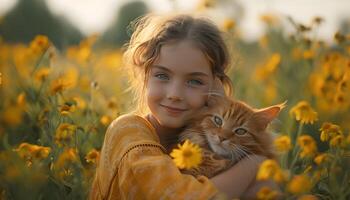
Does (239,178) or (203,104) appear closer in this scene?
(239,178)

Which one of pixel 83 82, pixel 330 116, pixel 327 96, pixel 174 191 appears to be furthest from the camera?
pixel 83 82

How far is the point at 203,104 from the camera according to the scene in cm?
275

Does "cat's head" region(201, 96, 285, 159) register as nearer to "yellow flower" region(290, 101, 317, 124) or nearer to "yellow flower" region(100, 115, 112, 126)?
"yellow flower" region(290, 101, 317, 124)

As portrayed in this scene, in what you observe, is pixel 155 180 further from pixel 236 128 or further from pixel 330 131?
pixel 330 131

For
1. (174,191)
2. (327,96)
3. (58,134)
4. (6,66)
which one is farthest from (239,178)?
(327,96)

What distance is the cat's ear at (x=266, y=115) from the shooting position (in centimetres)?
258

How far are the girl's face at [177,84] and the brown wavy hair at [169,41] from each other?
2.1 inches

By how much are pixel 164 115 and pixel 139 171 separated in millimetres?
390

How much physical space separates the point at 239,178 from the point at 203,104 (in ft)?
1.41

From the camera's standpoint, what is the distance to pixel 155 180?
232cm

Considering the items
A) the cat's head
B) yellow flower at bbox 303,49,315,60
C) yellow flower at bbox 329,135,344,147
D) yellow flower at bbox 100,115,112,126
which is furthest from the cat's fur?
yellow flower at bbox 303,49,315,60

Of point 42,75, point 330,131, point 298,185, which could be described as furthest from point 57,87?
point 298,185

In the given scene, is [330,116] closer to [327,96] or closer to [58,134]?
[327,96]

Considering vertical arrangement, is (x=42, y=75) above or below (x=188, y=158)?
below
